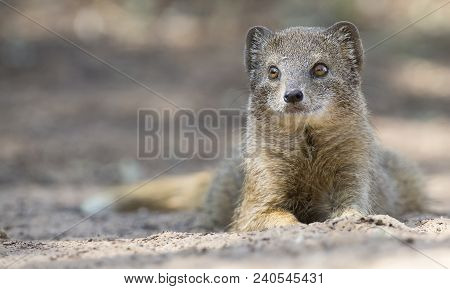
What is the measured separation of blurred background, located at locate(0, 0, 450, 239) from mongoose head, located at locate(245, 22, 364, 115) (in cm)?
261

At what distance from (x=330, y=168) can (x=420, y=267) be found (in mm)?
1899

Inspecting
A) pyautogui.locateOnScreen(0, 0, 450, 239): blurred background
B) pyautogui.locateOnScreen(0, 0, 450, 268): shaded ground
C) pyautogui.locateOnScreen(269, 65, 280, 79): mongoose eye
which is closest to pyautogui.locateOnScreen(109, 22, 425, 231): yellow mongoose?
pyautogui.locateOnScreen(269, 65, 280, 79): mongoose eye

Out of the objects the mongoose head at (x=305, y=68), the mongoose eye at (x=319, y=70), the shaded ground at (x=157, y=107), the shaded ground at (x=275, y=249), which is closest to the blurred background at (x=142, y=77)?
the shaded ground at (x=157, y=107)

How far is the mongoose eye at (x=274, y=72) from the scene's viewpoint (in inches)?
210

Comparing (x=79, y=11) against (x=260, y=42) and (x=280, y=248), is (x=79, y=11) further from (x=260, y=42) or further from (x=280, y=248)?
(x=280, y=248)

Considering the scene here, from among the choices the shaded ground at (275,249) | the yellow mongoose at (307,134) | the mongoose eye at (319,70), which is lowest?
the shaded ground at (275,249)

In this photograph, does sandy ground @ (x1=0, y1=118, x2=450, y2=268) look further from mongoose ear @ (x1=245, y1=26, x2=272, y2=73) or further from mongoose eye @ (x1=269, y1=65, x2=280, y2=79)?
mongoose ear @ (x1=245, y1=26, x2=272, y2=73)

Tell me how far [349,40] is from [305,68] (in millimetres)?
649

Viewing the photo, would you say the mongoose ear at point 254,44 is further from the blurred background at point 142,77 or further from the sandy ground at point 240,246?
the blurred background at point 142,77

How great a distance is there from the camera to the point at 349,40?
18.4ft

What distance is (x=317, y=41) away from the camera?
5414mm

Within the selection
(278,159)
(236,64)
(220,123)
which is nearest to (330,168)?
(278,159)

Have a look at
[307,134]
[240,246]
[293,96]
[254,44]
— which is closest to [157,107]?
[254,44]

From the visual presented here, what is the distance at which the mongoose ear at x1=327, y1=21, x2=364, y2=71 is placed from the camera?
5.58 m
